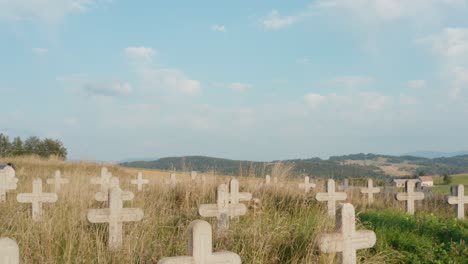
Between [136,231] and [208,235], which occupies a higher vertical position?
[208,235]

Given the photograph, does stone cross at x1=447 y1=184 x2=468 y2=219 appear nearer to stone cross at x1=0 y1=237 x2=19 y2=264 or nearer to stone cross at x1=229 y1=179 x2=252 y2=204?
stone cross at x1=229 y1=179 x2=252 y2=204

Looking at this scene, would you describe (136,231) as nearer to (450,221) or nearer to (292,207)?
(292,207)

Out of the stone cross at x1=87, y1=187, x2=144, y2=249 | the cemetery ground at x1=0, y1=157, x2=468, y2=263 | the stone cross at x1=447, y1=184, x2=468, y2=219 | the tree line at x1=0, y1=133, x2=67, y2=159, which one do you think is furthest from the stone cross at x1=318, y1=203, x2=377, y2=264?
the tree line at x1=0, y1=133, x2=67, y2=159

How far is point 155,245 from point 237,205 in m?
2.62

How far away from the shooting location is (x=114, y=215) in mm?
6750

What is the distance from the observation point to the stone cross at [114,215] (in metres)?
6.66

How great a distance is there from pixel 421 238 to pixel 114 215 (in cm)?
493

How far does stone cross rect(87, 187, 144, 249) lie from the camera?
6.66 m

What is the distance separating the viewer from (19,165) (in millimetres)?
28219

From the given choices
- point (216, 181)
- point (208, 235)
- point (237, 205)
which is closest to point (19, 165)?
point (216, 181)

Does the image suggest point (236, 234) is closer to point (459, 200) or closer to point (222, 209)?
point (222, 209)

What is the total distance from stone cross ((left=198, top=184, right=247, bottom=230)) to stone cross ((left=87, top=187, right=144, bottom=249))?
1.24 m

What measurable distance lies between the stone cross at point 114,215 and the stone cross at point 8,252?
3585mm

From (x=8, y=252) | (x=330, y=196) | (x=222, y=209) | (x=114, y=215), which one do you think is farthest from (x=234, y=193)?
(x=8, y=252)
